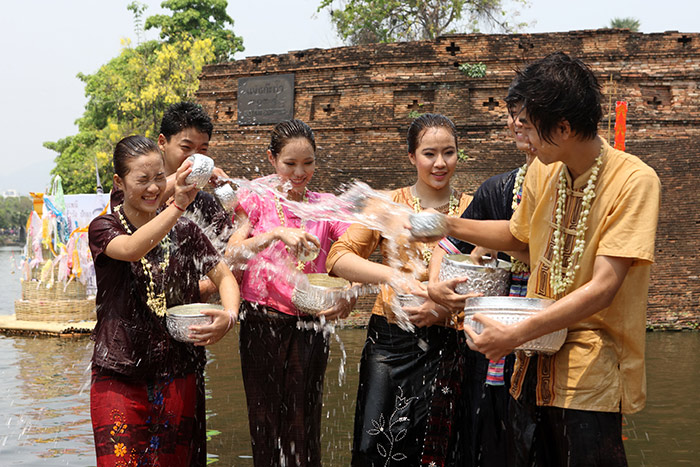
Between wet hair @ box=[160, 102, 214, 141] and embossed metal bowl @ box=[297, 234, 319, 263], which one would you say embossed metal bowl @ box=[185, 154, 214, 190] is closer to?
embossed metal bowl @ box=[297, 234, 319, 263]

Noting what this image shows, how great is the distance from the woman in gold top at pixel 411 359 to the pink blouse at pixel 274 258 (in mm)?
368

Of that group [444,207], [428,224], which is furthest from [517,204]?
[444,207]

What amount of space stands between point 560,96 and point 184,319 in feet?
5.71

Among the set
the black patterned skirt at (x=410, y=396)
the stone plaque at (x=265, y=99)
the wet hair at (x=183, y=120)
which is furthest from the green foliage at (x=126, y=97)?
the black patterned skirt at (x=410, y=396)

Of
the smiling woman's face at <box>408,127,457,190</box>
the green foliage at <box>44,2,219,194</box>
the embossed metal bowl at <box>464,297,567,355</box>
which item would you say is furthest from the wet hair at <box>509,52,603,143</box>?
the green foliage at <box>44,2,219,194</box>

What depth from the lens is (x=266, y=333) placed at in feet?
12.4

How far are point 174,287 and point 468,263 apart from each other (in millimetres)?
1301

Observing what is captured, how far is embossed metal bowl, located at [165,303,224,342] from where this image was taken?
118 inches

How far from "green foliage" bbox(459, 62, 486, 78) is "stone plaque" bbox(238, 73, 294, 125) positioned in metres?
4.39

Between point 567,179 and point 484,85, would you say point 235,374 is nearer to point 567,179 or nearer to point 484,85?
point 567,179

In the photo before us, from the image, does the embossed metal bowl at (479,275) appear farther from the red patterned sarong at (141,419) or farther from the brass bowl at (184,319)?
the red patterned sarong at (141,419)

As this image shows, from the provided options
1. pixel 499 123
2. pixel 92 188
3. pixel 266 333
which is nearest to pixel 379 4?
pixel 499 123

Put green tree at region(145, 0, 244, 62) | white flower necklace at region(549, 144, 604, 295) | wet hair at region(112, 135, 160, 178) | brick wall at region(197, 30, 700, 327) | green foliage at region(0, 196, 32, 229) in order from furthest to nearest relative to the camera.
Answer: green foliage at region(0, 196, 32, 229)
green tree at region(145, 0, 244, 62)
brick wall at region(197, 30, 700, 327)
wet hair at region(112, 135, 160, 178)
white flower necklace at region(549, 144, 604, 295)

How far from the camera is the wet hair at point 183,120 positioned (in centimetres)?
398
